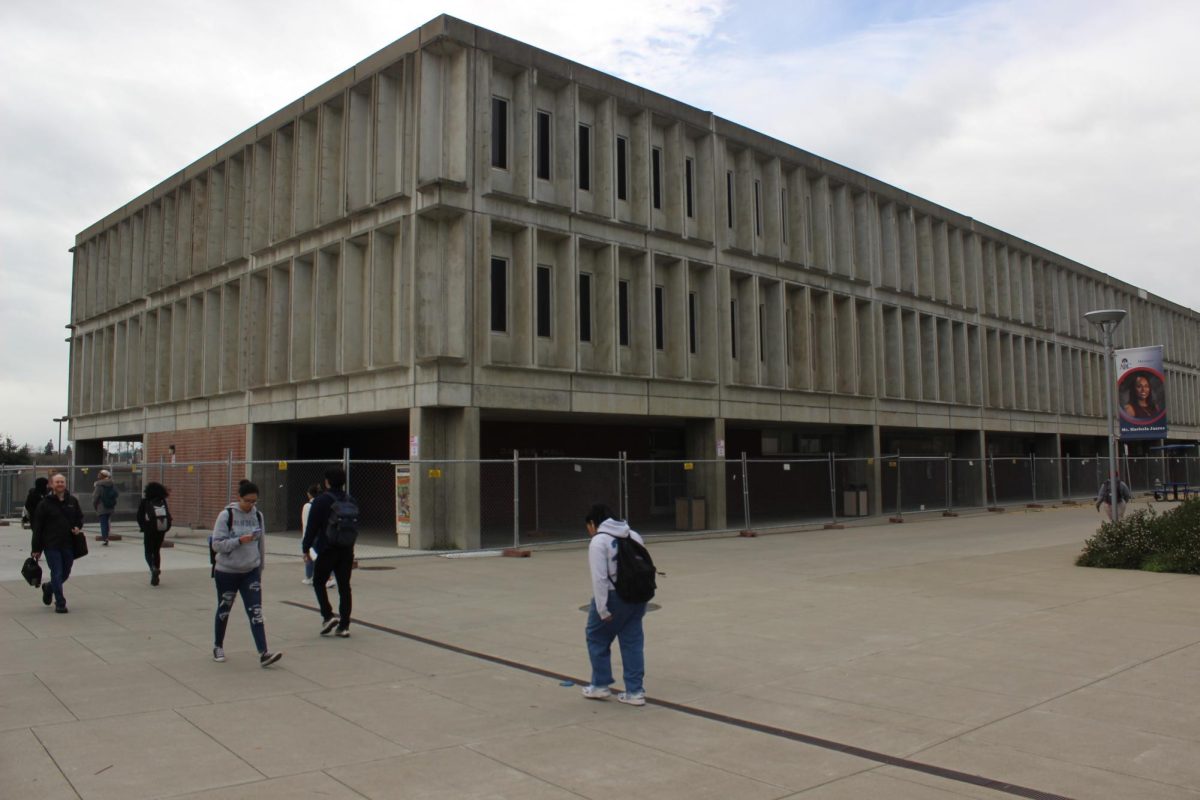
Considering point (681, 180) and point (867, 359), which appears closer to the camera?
point (681, 180)

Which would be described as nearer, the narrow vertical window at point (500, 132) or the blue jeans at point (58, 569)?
the blue jeans at point (58, 569)

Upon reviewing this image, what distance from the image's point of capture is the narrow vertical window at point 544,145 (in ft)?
75.7

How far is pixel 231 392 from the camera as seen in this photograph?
91.1ft

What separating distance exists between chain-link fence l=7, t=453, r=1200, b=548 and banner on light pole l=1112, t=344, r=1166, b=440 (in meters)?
5.11

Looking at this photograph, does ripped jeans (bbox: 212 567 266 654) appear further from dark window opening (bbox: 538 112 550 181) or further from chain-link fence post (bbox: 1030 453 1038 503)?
chain-link fence post (bbox: 1030 453 1038 503)

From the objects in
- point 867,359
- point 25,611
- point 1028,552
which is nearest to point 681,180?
point 867,359

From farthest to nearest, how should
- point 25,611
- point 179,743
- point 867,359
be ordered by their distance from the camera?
point 867,359 < point 25,611 < point 179,743

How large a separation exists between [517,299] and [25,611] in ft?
42.0

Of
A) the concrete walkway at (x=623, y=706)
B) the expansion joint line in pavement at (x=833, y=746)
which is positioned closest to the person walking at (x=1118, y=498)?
the concrete walkway at (x=623, y=706)

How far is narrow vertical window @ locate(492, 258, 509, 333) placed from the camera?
21.8 metres

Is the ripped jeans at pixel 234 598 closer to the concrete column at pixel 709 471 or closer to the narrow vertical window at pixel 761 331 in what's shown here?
the concrete column at pixel 709 471

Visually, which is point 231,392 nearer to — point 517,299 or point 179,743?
point 517,299

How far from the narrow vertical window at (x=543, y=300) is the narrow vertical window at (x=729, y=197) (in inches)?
295

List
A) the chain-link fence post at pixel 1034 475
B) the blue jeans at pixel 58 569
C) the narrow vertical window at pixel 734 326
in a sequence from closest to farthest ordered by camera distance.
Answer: the blue jeans at pixel 58 569
the narrow vertical window at pixel 734 326
the chain-link fence post at pixel 1034 475
